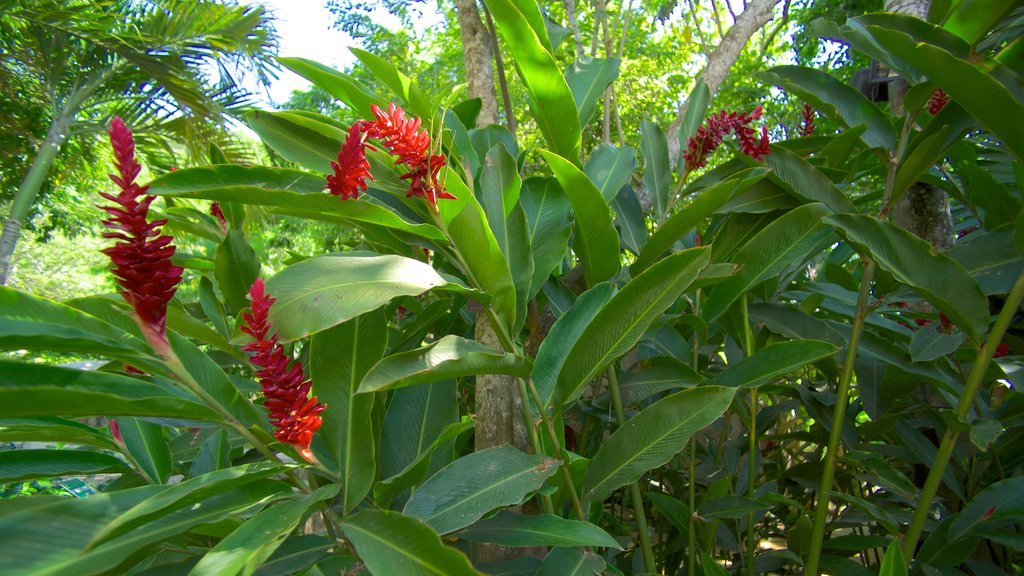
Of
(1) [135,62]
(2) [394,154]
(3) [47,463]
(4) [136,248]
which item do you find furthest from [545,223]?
(1) [135,62]

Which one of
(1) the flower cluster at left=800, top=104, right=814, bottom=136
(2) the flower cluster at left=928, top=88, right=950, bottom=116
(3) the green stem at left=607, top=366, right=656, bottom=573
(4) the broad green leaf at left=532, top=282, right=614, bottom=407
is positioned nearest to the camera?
(4) the broad green leaf at left=532, top=282, right=614, bottom=407

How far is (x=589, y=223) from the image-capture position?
79 cm

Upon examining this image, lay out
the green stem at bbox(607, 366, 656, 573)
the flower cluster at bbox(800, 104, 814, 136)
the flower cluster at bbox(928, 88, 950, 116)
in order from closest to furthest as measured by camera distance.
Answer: the green stem at bbox(607, 366, 656, 573)
the flower cluster at bbox(928, 88, 950, 116)
the flower cluster at bbox(800, 104, 814, 136)

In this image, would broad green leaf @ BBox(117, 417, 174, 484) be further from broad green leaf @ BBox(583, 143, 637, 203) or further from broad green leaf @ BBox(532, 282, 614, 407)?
broad green leaf @ BBox(583, 143, 637, 203)

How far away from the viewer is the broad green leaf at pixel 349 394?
62cm

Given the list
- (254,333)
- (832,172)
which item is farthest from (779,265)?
(254,333)

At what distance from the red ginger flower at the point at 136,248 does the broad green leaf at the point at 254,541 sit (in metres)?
0.18

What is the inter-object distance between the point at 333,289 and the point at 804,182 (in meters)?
0.68

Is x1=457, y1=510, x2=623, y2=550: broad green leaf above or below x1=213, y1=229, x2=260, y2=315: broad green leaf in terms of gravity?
below

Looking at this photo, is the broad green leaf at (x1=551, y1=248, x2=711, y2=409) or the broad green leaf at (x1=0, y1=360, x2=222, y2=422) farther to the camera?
the broad green leaf at (x1=551, y1=248, x2=711, y2=409)

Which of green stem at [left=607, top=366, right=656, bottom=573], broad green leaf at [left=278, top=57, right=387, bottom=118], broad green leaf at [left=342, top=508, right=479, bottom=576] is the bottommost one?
green stem at [left=607, top=366, right=656, bottom=573]

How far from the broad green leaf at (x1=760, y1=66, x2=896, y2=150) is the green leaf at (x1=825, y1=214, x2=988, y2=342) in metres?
0.24

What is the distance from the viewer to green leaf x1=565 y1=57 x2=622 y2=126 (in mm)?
965

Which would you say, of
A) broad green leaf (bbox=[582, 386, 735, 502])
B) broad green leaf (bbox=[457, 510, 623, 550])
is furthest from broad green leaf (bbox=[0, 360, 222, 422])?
broad green leaf (bbox=[582, 386, 735, 502])
